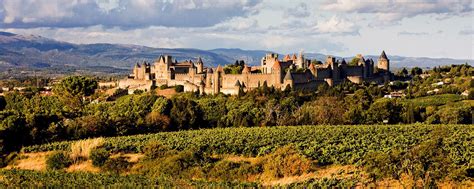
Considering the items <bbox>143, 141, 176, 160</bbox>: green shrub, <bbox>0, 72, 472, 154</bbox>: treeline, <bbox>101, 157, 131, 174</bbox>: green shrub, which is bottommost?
<bbox>101, 157, 131, 174</bbox>: green shrub

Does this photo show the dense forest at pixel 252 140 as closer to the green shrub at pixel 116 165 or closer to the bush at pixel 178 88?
the green shrub at pixel 116 165

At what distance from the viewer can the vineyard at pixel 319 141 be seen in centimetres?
3278

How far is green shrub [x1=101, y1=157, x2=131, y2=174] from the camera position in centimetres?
3453

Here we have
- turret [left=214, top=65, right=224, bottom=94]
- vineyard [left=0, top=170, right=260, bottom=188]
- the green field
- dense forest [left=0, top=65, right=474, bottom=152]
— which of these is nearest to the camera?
vineyard [left=0, top=170, right=260, bottom=188]

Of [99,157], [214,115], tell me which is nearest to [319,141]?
[99,157]

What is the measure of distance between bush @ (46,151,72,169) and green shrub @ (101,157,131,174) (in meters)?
2.80

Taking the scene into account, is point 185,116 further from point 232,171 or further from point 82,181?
point 82,181

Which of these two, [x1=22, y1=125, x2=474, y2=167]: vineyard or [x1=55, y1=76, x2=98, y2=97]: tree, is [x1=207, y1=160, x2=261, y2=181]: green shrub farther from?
[x1=55, y1=76, x2=98, y2=97]: tree

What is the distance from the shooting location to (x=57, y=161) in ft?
118

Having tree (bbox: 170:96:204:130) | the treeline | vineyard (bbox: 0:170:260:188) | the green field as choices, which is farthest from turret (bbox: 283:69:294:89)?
vineyard (bbox: 0:170:260:188)

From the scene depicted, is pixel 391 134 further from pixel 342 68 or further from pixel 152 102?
pixel 342 68

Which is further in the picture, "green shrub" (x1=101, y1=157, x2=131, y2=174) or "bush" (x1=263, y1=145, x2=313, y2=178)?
"green shrub" (x1=101, y1=157, x2=131, y2=174)

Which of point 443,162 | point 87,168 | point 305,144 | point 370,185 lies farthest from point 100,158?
point 443,162

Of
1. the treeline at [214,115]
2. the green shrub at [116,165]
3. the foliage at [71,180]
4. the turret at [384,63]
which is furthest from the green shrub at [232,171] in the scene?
the turret at [384,63]
